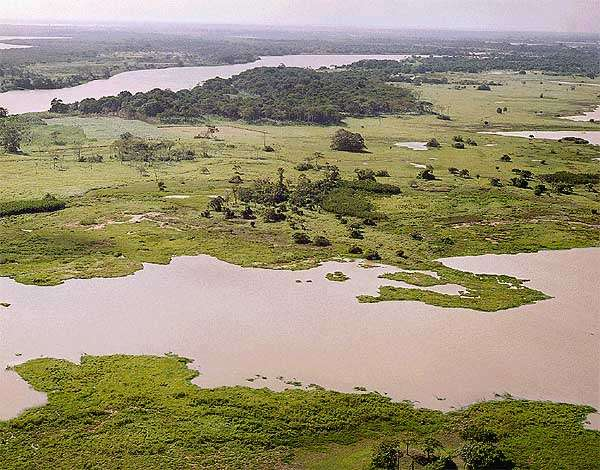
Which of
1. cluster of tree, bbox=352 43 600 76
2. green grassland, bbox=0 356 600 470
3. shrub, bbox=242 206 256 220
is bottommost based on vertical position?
green grassland, bbox=0 356 600 470

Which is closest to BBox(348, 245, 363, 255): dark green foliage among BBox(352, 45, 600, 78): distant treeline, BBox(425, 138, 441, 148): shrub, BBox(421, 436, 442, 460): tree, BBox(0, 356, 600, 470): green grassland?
BBox(0, 356, 600, 470): green grassland

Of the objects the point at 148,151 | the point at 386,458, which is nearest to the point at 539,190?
the point at 148,151

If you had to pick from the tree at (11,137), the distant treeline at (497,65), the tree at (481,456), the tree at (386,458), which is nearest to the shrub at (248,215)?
the tree at (386,458)

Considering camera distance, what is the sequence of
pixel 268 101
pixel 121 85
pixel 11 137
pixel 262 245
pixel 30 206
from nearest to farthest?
pixel 262 245 → pixel 30 206 → pixel 11 137 → pixel 268 101 → pixel 121 85

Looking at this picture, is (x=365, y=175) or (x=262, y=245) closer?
(x=262, y=245)

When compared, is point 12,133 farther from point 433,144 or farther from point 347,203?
point 433,144

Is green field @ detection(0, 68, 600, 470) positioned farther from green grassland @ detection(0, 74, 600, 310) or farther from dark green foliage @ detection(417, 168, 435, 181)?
dark green foliage @ detection(417, 168, 435, 181)
